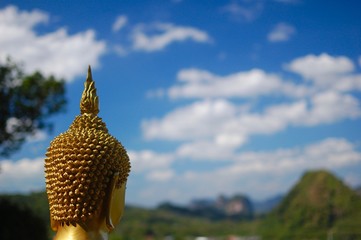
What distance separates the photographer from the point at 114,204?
4.04 m

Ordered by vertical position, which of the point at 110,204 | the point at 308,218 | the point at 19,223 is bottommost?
the point at 110,204

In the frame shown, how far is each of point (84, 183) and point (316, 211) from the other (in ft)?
147

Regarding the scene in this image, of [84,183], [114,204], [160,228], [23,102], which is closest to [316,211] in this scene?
[160,228]

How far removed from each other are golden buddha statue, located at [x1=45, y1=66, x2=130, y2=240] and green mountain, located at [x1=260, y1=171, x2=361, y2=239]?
38.7m

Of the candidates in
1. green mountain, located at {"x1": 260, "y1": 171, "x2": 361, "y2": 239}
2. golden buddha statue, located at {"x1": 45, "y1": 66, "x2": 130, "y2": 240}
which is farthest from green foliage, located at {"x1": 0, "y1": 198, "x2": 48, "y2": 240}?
green mountain, located at {"x1": 260, "y1": 171, "x2": 361, "y2": 239}

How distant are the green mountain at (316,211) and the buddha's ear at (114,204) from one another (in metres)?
38.6

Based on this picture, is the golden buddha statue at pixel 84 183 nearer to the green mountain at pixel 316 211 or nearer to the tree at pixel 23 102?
the tree at pixel 23 102

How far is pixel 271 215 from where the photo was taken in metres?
51.8

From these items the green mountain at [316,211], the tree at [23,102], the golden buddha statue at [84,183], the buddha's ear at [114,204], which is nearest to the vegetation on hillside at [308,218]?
the green mountain at [316,211]

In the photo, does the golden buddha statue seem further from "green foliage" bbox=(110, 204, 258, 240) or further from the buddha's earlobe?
"green foliage" bbox=(110, 204, 258, 240)

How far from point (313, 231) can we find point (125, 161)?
141 feet

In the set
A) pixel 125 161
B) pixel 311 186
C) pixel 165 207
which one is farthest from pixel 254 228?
pixel 125 161

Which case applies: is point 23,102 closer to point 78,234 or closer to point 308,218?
point 78,234

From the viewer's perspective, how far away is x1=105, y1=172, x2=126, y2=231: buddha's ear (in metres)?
3.96
